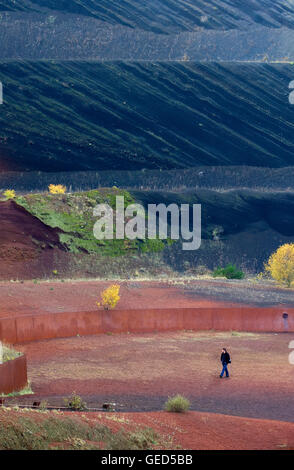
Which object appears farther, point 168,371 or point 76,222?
point 76,222

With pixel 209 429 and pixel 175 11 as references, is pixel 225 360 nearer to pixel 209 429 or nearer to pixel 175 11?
pixel 209 429

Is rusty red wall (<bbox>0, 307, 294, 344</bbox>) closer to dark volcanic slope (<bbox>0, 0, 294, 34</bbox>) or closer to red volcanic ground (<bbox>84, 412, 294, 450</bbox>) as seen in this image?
red volcanic ground (<bbox>84, 412, 294, 450</bbox>)

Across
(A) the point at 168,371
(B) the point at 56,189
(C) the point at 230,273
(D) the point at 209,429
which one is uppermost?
(B) the point at 56,189

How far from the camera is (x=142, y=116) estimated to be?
80.1m

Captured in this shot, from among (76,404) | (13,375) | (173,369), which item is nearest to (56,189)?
(173,369)

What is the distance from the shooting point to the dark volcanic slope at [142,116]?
71.7 metres

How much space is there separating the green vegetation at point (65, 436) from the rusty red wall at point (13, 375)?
524 centimetres

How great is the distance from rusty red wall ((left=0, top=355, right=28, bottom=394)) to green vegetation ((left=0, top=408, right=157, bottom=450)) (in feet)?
17.2

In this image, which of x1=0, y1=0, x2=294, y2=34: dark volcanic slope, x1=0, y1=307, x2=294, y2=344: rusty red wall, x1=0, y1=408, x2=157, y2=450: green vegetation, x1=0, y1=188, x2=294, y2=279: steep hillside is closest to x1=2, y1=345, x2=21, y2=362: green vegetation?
x1=0, y1=408, x2=157, y2=450: green vegetation

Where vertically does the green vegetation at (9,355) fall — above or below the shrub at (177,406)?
above

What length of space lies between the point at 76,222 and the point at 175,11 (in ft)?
209

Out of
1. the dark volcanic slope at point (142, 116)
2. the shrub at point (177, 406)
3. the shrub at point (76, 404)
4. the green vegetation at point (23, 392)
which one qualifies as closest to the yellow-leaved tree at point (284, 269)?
the dark volcanic slope at point (142, 116)

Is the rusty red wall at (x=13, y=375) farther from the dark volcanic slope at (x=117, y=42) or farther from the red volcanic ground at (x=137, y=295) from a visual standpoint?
the dark volcanic slope at (x=117, y=42)

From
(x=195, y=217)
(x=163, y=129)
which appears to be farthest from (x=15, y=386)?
(x=163, y=129)
